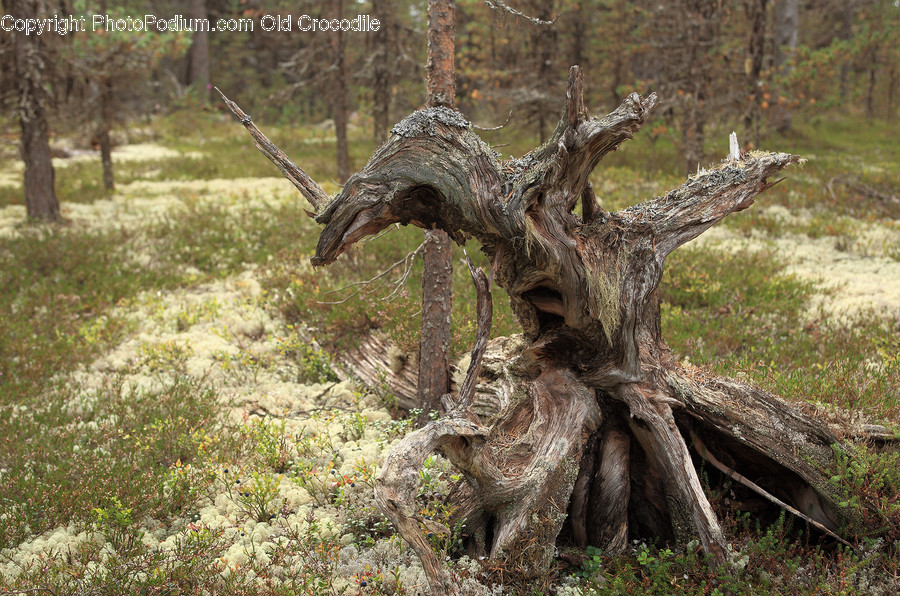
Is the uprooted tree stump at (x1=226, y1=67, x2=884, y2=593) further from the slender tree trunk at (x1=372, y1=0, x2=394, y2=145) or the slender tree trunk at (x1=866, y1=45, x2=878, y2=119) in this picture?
the slender tree trunk at (x1=866, y1=45, x2=878, y2=119)

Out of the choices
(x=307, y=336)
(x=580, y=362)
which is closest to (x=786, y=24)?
→ (x=307, y=336)

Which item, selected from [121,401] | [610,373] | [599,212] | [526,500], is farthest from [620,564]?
[121,401]

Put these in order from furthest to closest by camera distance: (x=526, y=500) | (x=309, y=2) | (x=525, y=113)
Answer: 1. (x=525, y=113)
2. (x=309, y=2)
3. (x=526, y=500)

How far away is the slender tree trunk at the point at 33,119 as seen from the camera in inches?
492

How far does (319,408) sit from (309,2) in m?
14.2

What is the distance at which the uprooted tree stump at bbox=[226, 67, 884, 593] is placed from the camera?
4207 millimetres

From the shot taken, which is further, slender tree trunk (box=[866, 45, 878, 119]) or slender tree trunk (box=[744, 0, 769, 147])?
slender tree trunk (box=[866, 45, 878, 119])

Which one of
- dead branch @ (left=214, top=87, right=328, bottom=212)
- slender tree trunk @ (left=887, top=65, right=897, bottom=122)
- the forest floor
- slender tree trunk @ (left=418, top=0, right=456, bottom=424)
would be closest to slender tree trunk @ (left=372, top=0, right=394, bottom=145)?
the forest floor

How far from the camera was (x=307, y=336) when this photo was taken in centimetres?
834

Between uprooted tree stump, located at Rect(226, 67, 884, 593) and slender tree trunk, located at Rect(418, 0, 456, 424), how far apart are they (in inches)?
42.8

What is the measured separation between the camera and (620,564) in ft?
14.5

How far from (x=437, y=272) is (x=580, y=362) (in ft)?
5.40

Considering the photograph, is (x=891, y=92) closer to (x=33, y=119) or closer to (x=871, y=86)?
(x=871, y=86)

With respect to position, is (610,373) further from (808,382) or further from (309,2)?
(309,2)
